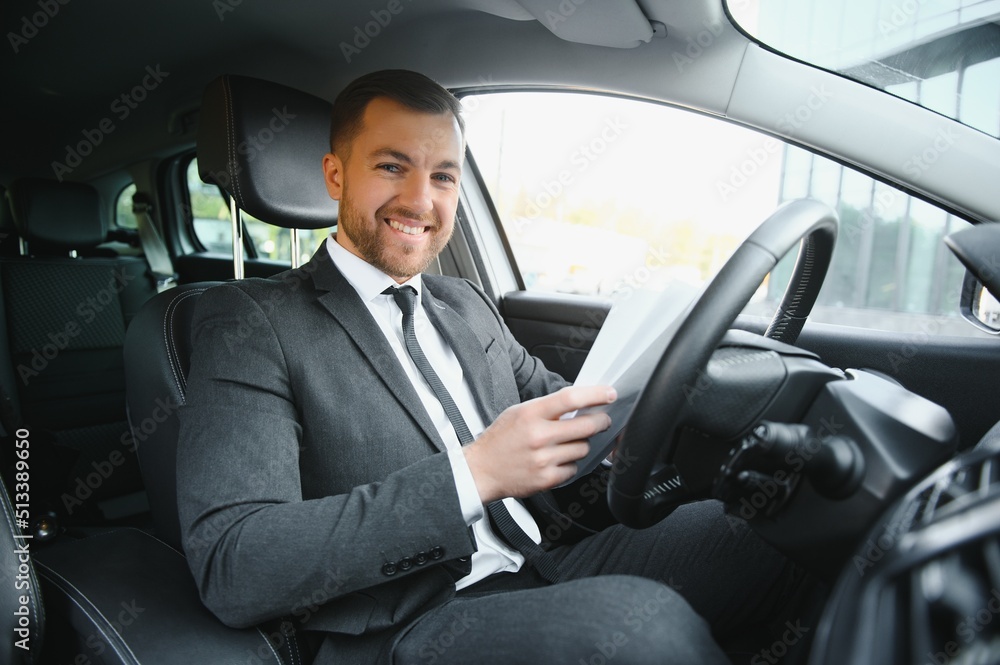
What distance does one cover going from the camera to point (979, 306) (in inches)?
46.8

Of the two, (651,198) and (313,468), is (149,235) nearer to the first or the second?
(651,198)

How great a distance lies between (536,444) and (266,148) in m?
0.91

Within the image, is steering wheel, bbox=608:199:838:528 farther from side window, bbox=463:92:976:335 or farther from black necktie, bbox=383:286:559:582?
side window, bbox=463:92:976:335

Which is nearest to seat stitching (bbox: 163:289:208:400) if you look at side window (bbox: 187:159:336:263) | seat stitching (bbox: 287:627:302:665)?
seat stitching (bbox: 287:627:302:665)

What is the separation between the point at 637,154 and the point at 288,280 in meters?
1.12

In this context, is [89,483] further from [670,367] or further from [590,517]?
[670,367]

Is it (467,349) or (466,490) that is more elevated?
(467,349)

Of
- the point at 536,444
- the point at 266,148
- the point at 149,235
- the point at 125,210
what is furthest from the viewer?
the point at 125,210

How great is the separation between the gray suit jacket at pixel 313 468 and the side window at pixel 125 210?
3195mm

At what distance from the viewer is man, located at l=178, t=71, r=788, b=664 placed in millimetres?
848

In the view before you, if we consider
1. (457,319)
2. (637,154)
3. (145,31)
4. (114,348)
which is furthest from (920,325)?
(114,348)

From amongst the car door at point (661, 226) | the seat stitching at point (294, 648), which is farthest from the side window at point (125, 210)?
the seat stitching at point (294, 648)

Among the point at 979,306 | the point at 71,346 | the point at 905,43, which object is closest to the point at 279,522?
the point at 979,306

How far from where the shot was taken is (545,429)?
860 millimetres
